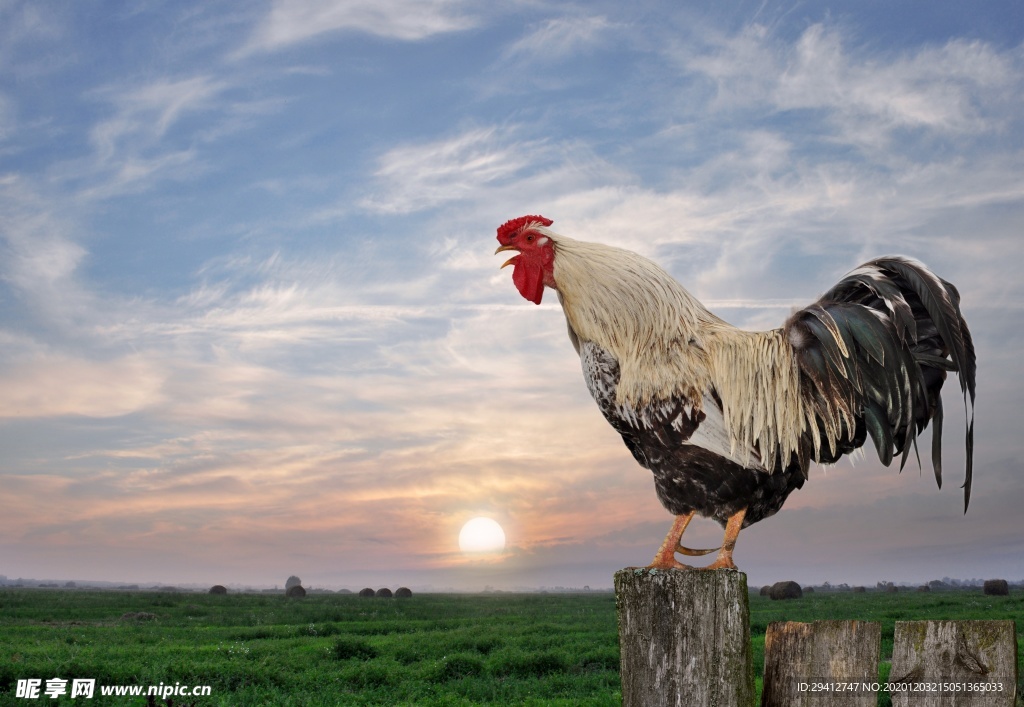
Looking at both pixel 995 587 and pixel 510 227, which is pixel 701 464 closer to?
pixel 510 227

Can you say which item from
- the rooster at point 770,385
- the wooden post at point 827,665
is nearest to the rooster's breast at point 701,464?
the rooster at point 770,385

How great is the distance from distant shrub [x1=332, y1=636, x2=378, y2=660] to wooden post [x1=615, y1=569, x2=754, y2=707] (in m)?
14.1

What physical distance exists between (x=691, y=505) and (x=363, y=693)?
10319mm

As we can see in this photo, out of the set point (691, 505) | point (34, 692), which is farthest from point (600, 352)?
point (34, 692)

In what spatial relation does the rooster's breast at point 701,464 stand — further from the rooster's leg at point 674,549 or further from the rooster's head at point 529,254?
the rooster's head at point 529,254

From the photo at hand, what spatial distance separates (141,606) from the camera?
103 feet

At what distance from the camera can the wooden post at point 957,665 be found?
2799mm

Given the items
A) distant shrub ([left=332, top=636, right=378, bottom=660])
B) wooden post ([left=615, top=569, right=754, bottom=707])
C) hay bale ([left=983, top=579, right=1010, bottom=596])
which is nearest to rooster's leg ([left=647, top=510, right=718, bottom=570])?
wooden post ([left=615, top=569, right=754, bottom=707])

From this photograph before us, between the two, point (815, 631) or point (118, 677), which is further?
point (118, 677)

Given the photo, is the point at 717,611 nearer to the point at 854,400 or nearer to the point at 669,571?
the point at 669,571

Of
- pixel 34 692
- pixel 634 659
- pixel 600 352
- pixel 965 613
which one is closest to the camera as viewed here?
A: pixel 634 659

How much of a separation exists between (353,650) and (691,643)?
14871 mm

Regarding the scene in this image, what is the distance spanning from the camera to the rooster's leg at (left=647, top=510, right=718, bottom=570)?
366cm

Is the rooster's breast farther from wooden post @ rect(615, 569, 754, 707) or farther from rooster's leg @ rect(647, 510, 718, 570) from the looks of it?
wooden post @ rect(615, 569, 754, 707)
